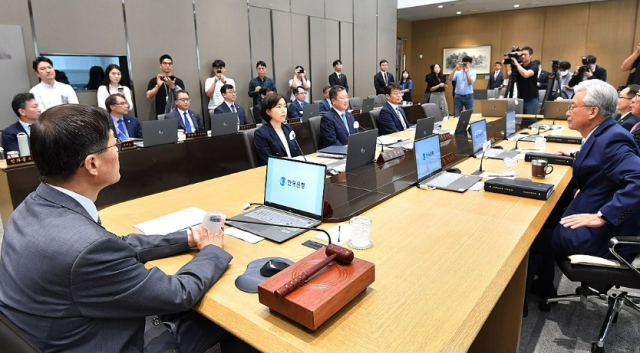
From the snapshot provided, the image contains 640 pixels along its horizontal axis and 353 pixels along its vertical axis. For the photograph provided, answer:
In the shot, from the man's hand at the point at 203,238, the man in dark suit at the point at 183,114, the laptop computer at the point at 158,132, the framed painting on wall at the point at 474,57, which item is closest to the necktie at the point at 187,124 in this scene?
the man in dark suit at the point at 183,114

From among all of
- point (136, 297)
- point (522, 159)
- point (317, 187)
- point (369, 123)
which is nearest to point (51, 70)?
point (369, 123)

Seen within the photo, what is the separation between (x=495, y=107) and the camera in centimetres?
539

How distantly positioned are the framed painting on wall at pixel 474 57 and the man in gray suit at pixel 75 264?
42.7ft

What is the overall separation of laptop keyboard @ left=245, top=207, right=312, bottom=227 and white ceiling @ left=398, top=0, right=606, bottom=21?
33.6 feet

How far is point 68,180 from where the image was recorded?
1.08 meters

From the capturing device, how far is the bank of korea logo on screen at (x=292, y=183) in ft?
5.83

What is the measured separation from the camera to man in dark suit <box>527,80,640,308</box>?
1812 mm

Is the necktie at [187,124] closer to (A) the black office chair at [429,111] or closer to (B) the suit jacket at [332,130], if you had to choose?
(B) the suit jacket at [332,130]

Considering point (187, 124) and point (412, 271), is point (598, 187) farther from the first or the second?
point (187, 124)

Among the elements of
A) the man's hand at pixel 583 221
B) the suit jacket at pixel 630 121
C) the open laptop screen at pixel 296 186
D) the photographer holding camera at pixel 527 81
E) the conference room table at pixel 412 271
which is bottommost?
the man's hand at pixel 583 221

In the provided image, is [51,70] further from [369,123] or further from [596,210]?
[596,210]

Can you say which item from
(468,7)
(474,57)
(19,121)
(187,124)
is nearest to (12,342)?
(19,121)

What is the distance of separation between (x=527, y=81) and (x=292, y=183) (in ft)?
17.5

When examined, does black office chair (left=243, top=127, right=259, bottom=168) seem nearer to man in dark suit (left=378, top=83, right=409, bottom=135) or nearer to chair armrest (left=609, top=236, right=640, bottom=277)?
man in dark suit (left=378, top=83, right=409, bottom=135)
